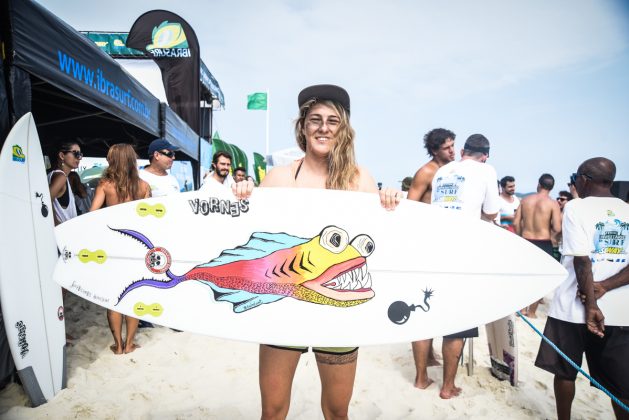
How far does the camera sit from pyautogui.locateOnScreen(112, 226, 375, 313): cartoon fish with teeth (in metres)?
1.42

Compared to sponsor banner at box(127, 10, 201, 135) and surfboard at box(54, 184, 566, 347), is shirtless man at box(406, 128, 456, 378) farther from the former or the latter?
sponsor banner at box(127, 10, 201, 135)

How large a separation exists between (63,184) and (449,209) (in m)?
2.83

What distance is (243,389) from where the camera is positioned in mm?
2215

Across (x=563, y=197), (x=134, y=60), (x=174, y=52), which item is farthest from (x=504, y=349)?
(x=134, y=60)

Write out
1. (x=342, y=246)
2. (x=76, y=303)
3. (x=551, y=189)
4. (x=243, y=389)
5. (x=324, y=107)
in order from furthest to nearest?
(x=551, y=189) → (x=76, y=303) → (x=243, y=389) → (x=342, y=246) → (x=324, y=107)

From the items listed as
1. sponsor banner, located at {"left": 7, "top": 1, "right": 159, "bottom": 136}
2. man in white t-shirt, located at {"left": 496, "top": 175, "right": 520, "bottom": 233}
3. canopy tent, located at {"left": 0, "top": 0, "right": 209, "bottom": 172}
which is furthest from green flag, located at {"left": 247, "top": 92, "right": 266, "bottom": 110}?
man in white t-shirt, located at {"left": 496, "top": 175, "right": 520, "bottom": 233}

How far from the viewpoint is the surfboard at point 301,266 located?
142 cm

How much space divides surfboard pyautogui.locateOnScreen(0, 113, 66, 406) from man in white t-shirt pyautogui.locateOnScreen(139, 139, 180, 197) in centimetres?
98

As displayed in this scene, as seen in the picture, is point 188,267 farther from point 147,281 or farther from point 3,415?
point 3,415

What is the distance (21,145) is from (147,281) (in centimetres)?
136

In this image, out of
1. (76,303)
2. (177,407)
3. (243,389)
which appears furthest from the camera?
(76,303)

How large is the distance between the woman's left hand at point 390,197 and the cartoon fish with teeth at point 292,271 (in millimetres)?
179

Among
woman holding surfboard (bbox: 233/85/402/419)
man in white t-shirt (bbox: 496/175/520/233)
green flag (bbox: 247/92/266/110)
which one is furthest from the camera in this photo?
green flag (bbox: 247/92/266/110)

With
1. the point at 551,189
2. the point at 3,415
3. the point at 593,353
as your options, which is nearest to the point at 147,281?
the point at 3,415
